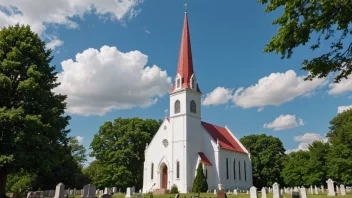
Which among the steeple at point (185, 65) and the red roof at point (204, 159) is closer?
the red roof at point (204, 159)

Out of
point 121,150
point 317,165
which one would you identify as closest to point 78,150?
point 121,150

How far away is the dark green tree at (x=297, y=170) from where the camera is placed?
44.7 m

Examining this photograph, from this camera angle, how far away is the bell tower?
122 feet

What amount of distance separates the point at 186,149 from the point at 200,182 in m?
4.58

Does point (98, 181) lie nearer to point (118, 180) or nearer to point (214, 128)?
point (118, 180)

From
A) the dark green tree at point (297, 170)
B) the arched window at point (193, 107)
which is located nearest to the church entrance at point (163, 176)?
the arched window at point (193, 107)

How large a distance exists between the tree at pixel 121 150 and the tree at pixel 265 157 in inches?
726

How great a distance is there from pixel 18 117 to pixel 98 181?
26.1m

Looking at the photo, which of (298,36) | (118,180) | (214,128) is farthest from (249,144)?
(298,36)

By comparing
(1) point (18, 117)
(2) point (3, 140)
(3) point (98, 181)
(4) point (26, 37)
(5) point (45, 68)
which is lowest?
(3) point (98, 181)

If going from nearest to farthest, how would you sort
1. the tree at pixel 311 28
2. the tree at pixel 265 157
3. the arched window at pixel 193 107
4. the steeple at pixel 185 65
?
the tree at pixel 311 28 → the arched window at pixel 193 107 → the steeple at pixel 185 65 → the tree at pixel 265 157

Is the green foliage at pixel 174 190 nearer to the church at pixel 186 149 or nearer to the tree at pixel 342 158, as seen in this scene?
the church at pixel 186 149

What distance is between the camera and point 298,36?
9.44m

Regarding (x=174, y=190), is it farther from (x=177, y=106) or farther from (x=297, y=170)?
(x=297, y=170)
